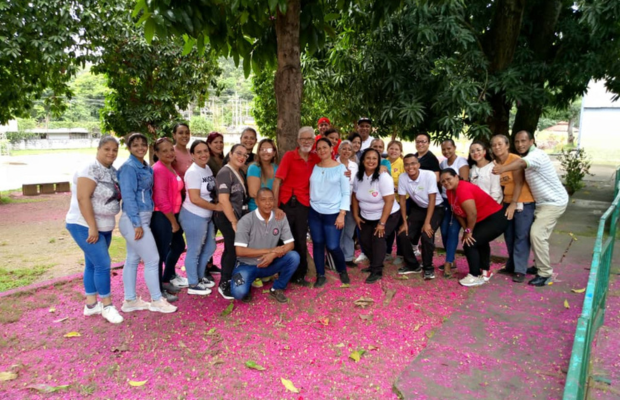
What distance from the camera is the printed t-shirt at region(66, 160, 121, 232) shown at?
12.3 feet

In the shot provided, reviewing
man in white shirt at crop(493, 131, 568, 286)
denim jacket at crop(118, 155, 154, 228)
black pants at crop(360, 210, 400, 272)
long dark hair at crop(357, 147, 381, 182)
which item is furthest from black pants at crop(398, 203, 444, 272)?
denim jacket at crop(118, 155, 154, 228)

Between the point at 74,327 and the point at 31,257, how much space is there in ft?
11.4

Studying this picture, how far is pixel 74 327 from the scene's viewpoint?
4.02m

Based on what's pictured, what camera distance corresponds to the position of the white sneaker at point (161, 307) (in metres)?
4.26

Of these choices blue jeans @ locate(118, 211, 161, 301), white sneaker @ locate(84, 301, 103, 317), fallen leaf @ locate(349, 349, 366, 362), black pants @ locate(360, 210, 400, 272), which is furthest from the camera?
black pants @ locate(360, 210, 400, 272)

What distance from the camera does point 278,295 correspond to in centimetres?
453

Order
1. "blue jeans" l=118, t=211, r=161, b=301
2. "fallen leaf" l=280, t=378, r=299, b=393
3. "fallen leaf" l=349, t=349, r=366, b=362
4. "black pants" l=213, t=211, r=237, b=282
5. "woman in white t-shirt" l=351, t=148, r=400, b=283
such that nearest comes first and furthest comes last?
"fallen leaf" l=280, t=378, r=299, b=393
"fallen leaf" l=349, t=349, r=366, b=362
"blue jeans" l=118, t=211, r=161, b=301
"black pants" l=213, t=211, r=237, b=282
"woman in white t-shirt" l=351, t=148, r=400, b=283

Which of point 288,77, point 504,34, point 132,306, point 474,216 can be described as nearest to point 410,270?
point 474,216

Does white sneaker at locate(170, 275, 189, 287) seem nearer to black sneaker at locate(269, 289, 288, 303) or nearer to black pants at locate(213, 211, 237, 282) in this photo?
black pants at locate(213, 211, 237, 282)

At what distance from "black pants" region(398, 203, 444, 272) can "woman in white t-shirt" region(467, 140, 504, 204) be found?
52 cm

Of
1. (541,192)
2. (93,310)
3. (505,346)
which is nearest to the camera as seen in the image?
(505,346)

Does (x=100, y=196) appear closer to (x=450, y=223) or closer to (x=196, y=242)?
(x=196, y=242)

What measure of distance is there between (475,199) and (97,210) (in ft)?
12.4

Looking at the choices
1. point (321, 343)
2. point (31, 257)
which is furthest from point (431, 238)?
point (31, 257)
